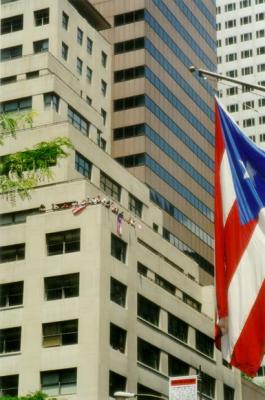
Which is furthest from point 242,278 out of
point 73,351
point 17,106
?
point 17,106

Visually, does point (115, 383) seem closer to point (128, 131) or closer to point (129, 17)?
point (128, 131)

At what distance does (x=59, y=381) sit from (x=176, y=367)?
611 inches

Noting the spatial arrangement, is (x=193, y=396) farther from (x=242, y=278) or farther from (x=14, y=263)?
(x=14, y=263)

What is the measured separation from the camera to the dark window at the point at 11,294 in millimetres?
66375

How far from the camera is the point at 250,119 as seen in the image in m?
178

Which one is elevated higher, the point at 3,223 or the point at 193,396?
the point at 3,223

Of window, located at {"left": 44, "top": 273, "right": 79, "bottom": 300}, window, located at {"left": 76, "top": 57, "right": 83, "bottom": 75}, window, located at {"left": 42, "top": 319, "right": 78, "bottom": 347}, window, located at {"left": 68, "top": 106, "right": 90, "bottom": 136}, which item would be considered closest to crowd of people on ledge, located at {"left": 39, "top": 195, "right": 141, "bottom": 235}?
window, located at {"left": 44, "top": 273, "right": 79, "bottom": 300}

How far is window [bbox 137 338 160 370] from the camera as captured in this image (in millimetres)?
69312

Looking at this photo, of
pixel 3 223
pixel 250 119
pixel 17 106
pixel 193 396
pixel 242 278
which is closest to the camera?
pixel 242 278

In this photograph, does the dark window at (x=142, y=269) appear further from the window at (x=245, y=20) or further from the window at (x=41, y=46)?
the window at (x=245, y=20)

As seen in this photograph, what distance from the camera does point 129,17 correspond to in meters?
111

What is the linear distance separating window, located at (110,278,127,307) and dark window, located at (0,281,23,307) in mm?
6242

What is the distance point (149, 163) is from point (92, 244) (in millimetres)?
39181

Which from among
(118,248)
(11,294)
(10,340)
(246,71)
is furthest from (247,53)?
(10,340)
